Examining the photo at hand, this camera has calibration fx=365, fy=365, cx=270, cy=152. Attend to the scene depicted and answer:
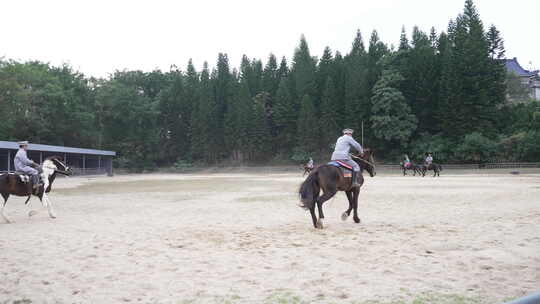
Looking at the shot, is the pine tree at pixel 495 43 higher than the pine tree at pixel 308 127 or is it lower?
higher

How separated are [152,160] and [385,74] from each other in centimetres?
4693

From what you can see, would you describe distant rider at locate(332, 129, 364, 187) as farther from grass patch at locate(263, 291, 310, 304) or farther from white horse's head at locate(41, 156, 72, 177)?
white horse's head at locate(41, 156, 72, 177)

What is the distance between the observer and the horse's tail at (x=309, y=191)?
7.99m

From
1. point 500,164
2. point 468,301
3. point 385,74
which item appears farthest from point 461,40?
point 468,301

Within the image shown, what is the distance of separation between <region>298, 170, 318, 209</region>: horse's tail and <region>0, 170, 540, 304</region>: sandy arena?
1.83 feet

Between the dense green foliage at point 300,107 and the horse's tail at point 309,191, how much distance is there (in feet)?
131

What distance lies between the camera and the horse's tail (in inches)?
314

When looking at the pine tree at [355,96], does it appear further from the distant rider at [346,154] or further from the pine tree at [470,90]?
the distant rider at [346,154]

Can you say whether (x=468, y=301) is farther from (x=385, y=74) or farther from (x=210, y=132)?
(x=210, y=132)

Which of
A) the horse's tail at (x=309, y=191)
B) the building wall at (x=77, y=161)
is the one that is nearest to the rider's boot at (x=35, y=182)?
the horse's tail at (x=309, y=191)

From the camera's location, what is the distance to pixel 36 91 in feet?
169

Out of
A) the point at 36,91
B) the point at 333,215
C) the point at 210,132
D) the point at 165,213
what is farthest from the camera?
the point at 210,132

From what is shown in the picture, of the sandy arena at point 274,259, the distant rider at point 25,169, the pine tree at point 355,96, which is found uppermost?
the pine tree at point 355,96

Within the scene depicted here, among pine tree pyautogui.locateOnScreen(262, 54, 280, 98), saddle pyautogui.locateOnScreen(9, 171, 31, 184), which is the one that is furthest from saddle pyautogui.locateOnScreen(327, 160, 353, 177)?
pine tree pyautogui.locateOnScreen(262, 54, 280, 98)
